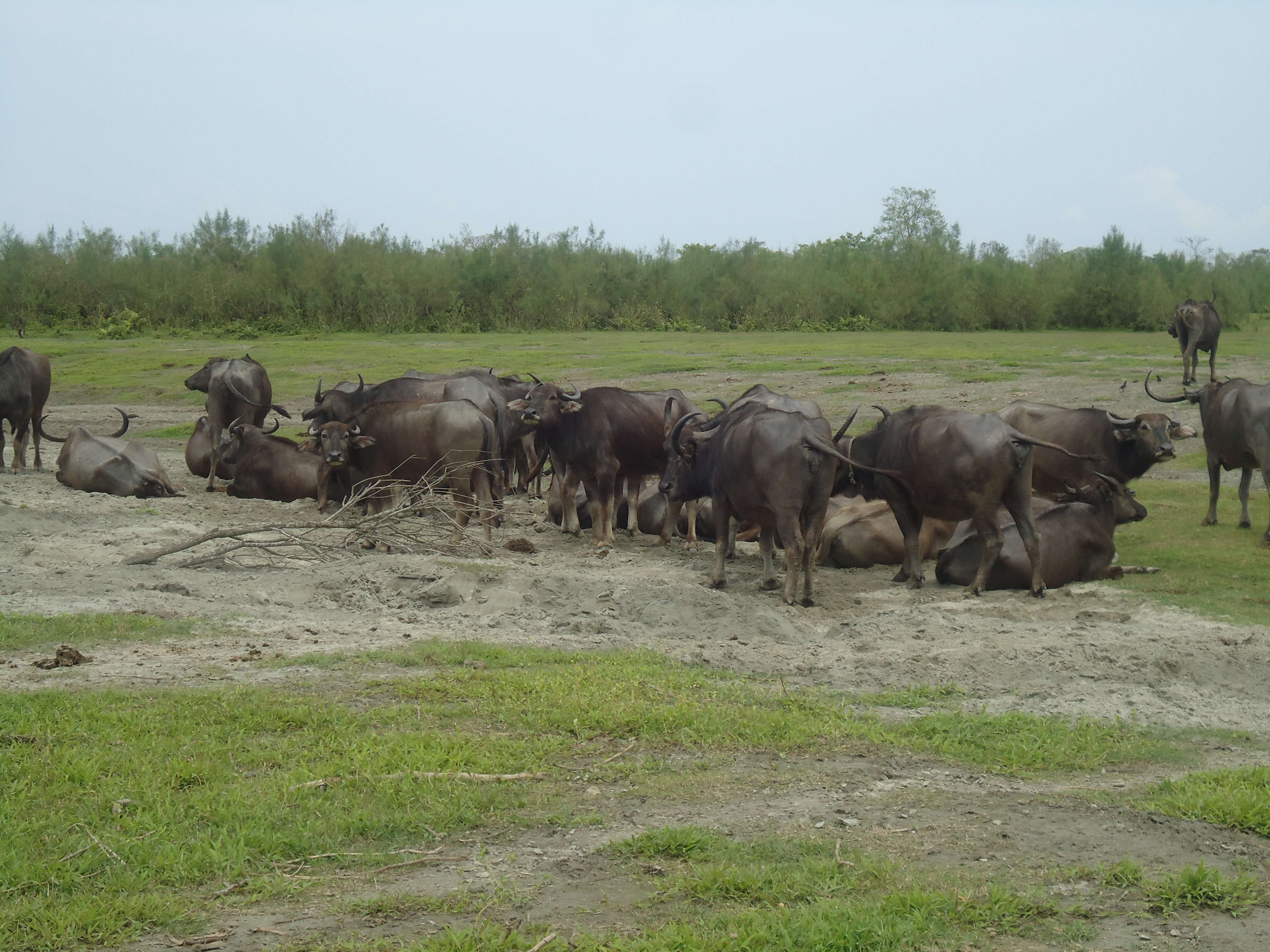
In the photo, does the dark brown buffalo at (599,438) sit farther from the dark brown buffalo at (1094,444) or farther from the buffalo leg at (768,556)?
the dark brown buffalo at (1094,444)

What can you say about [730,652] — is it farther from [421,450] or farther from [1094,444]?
[1094,444]

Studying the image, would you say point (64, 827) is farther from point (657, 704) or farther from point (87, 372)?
point (87, 372)

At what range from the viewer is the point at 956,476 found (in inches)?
409

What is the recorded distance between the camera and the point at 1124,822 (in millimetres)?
5062

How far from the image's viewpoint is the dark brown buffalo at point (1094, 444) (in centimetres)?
1227

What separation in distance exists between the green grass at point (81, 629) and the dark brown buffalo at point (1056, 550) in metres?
6.53

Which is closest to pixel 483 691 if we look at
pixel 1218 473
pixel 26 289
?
pixel 1218 473

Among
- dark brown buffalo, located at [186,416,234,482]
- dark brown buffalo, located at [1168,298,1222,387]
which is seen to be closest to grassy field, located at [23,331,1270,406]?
dark brown buffalo, located at [1168,298,1222,387]

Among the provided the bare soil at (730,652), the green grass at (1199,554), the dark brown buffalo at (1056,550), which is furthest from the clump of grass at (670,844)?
the dark brown buffalo at (1056,550)

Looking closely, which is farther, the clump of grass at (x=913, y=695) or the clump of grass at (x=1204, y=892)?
the clump of grass at (x=913, y=695)

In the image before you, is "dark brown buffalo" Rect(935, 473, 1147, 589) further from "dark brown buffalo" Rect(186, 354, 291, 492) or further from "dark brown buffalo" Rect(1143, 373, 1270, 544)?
"dark brown buffalo" Rect(186, 354, 291, 492)

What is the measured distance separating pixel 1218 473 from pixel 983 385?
11239 mm

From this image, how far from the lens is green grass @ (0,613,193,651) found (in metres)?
7.66

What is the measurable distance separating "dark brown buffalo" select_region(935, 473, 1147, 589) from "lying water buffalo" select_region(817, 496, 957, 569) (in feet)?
2.85
